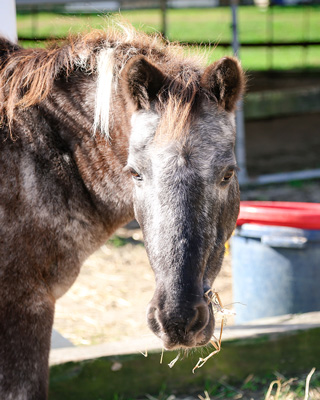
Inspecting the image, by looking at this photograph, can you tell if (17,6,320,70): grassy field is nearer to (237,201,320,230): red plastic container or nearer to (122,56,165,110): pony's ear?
(237,201,320,230): red plastic container

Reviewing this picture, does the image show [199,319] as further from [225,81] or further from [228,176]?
[225,81]

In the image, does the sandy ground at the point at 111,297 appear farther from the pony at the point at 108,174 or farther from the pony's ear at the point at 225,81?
the pony's ear at the point at 225,81

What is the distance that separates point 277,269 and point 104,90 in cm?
192

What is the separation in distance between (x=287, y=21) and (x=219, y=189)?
2465 cm

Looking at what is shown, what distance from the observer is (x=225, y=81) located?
211 centimetres

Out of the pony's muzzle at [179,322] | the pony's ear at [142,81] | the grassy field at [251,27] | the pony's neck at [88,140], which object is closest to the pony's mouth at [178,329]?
the pony's muzzle at [179,322]

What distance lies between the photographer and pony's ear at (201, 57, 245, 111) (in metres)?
2.08

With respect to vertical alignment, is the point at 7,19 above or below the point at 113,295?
above

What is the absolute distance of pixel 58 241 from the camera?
228 centimetres

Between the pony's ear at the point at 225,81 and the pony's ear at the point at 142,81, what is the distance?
7.1 inches

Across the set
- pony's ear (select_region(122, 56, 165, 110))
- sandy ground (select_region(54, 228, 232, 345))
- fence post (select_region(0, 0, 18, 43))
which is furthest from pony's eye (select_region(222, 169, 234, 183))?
sandy ground (select_region(54, 228, 232, 345))

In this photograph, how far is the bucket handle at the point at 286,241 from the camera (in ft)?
11.5

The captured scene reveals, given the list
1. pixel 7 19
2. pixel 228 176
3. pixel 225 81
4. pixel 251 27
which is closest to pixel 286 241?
pixel 228 176

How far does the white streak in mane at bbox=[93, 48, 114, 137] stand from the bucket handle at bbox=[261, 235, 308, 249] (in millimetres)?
1677
